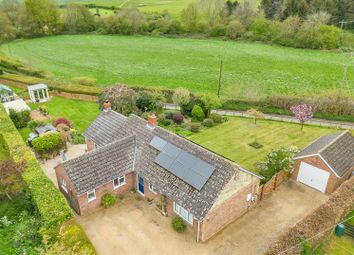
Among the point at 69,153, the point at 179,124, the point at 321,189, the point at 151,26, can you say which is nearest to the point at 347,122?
the point at 321,189

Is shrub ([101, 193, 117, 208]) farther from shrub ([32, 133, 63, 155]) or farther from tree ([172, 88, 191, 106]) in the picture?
tree ([172, 88, 191, 106])

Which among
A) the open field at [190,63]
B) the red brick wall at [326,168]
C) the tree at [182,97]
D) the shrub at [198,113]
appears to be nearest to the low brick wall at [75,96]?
the open field at [190,63]

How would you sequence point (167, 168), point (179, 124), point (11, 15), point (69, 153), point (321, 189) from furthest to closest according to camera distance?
point (11, 15) < point (179, 124) < point (69, 153) < point (321, 189) < point (167, 168)

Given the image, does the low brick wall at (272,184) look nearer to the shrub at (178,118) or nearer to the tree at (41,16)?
the shrub at (178,118)

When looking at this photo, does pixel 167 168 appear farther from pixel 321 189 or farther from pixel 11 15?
pixel 11 15

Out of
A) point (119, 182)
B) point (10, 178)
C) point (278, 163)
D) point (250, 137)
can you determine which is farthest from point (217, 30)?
point (10, 178)

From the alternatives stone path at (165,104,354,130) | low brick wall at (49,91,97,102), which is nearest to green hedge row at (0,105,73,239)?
low brick wall at (49,91,97,102)
